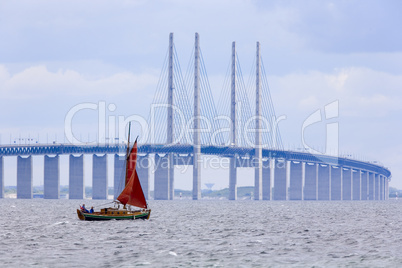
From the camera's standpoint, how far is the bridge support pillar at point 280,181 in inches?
7628

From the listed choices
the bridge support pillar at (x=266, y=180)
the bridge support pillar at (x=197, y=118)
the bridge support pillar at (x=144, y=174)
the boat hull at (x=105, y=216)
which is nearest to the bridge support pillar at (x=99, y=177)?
the bridge support pillar at (x=144, y=174)

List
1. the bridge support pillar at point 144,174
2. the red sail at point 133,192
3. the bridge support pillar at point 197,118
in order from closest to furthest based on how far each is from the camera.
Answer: the red sail at point 133,192, the bridge support pillar at point 197,118, the bridge support pillar at point 144,174

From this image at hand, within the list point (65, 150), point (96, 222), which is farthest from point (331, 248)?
point (65, 150)

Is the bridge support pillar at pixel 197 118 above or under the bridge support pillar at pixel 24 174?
above

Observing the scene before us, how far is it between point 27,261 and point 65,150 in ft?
451

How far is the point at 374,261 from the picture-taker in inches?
1437

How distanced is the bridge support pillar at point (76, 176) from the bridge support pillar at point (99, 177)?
275cm

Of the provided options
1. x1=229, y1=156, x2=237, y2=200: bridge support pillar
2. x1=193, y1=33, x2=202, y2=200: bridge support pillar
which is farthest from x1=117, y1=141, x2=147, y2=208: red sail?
x1=229, y1=156, x2=237, y2=200: bridge support pillar

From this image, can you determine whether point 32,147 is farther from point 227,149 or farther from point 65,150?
point 227,149

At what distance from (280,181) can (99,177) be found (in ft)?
154

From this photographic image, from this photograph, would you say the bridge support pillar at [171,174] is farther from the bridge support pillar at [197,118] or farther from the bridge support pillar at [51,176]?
the bridge support pillar at [51,176]

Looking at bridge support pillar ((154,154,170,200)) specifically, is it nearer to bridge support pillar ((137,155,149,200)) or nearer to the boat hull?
bridge support pillar ((137,155,149,200))

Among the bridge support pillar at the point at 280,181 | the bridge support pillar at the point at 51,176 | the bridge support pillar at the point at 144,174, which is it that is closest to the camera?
the bridge support pillar at the point at 144,174

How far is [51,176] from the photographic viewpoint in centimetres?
17188
